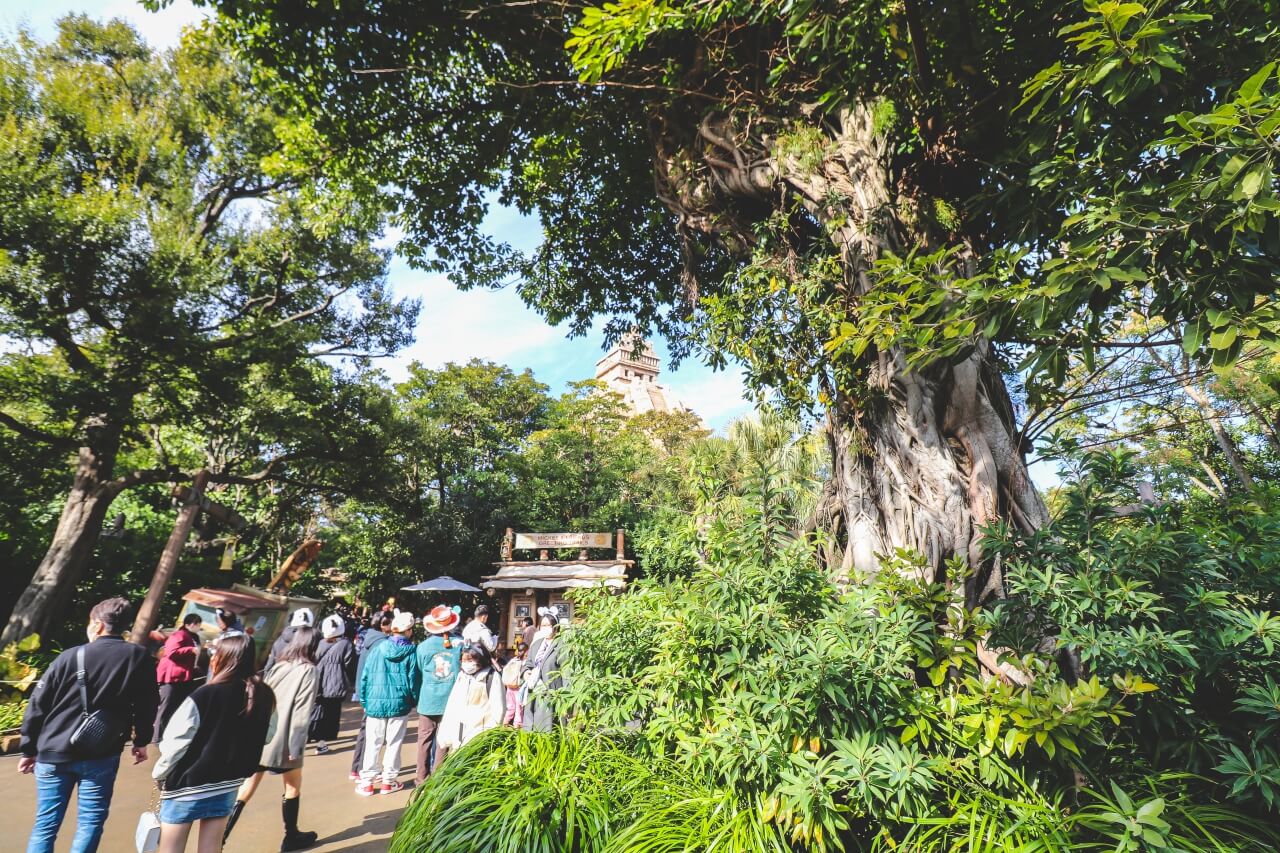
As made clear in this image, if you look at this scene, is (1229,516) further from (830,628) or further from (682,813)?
(682,813)

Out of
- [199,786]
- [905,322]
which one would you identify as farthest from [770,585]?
[199,786]

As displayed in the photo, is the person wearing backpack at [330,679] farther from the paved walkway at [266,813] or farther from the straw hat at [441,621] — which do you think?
the straw hat at [441,621]

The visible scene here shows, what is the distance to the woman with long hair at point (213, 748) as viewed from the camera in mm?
2895

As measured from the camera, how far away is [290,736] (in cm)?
402

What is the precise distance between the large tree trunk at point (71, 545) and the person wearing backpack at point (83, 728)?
29.7ft

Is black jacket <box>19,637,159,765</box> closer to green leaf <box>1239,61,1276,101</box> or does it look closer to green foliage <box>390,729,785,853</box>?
green foliage <box>390,729,785,853</box>

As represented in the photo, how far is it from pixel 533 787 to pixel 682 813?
790 millimetres

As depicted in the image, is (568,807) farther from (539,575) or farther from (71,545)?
(71,545)

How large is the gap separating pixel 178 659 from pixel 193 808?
339cm

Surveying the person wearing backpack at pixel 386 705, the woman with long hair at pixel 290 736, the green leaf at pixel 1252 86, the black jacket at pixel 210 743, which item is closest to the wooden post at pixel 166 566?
the person wearing backpack at pixel 386 705

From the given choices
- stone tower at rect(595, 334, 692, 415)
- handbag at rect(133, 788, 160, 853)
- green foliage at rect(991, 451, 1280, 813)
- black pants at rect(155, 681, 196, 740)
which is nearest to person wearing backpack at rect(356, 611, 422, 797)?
black pants at rect(155, 681, 196, 740)

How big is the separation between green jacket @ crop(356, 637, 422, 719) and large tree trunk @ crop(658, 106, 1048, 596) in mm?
3949

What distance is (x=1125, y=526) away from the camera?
287 cm

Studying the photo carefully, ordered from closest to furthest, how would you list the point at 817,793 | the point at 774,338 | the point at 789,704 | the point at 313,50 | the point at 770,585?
the point at 817,793, the point at 789,704, the point at 770,585, the point at 774,338, the point at 313,50
